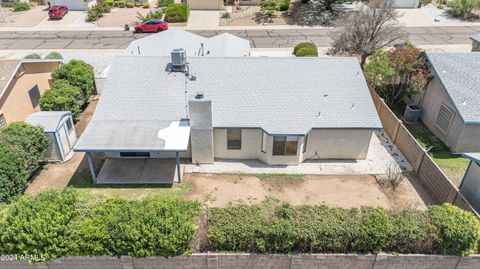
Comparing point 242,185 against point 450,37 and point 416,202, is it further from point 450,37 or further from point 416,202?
point 450,37

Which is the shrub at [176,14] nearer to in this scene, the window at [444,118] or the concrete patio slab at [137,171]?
the concrete patio slab at [137,171]

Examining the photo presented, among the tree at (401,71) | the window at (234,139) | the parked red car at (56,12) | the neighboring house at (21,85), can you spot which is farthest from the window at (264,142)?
the parked red car at (56,12)

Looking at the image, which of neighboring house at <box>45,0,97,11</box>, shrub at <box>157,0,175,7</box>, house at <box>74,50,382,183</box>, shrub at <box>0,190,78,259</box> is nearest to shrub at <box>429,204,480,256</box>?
house at <box>74,50,382,183</box>

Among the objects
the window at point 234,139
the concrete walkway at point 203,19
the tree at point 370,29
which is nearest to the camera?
the window at point 234,139

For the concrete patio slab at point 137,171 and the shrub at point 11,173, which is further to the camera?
the concrete patio slab at point 137,171

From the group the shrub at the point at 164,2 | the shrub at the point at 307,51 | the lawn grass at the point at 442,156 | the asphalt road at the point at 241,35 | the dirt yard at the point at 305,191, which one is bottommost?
the dirt yard at the point at 305,191

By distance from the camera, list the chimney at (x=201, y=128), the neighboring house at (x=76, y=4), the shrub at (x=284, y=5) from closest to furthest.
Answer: the chimney at (x=201, y=128) → the shrub at (x=284, y=5) → the neighboring house at (x=76, y=4)

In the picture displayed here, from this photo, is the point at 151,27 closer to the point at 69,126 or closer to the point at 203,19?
the point at 203,19
